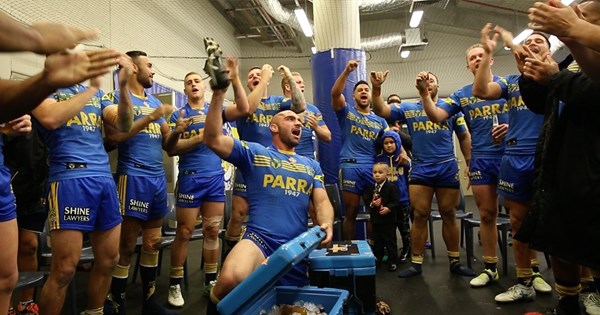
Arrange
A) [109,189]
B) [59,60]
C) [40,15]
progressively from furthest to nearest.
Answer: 1. [40,15]
2. [109,189]
3. [59,60]

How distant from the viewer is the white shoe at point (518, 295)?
2.70 metres

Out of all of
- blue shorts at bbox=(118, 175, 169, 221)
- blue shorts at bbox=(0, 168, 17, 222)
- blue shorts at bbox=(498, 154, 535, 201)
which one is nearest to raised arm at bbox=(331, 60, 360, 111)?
blue shorts at bbox=(498, 154, 535, 201)

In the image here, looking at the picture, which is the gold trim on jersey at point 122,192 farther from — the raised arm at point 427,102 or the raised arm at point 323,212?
the raised arm at point 427,102

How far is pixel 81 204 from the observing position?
2.16 metres

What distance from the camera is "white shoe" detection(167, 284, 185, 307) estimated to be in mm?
2969

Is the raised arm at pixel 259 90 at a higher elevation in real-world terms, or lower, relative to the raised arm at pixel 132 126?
higher

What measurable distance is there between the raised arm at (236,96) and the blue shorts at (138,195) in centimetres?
69

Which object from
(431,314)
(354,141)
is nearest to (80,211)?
(431,314)

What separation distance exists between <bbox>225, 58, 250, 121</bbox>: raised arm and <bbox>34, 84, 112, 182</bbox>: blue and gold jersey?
839 mm

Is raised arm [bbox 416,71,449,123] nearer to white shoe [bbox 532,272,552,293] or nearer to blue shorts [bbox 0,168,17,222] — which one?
white shoe [bbox 532,272,552,293]

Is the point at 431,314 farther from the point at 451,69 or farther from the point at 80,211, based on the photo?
the point at 451,69

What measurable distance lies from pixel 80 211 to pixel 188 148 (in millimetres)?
956

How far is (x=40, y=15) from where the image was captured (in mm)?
4824

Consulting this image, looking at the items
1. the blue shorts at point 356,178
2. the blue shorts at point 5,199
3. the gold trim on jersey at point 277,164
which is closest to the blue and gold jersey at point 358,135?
the blue shorts at point 356,178
